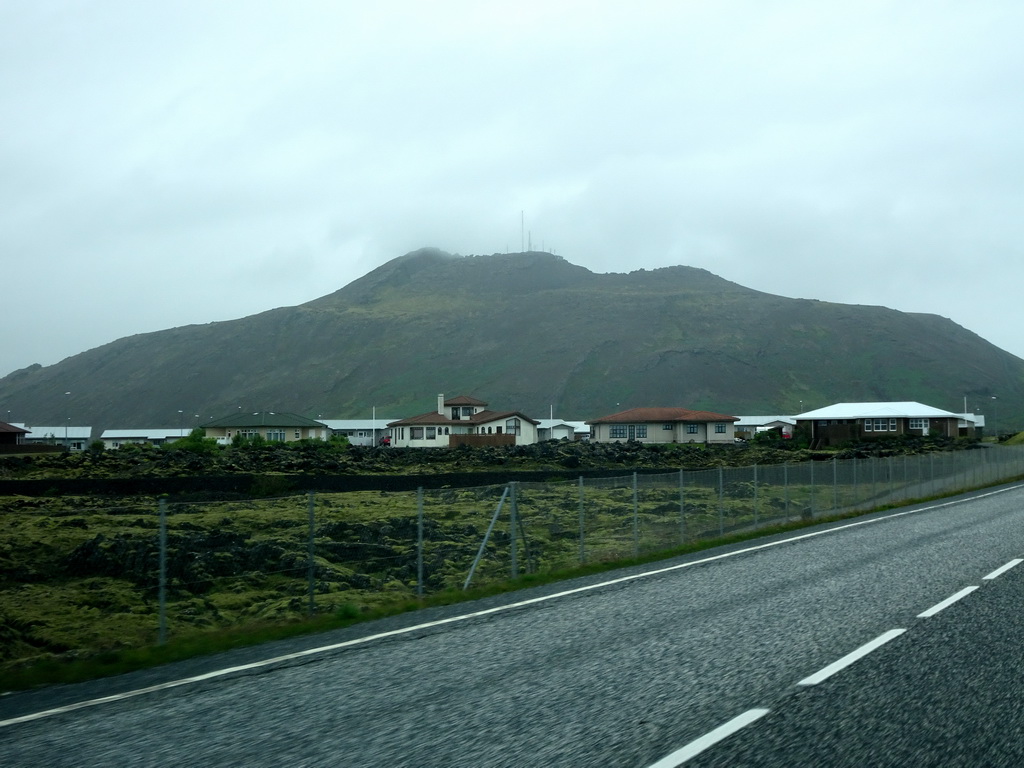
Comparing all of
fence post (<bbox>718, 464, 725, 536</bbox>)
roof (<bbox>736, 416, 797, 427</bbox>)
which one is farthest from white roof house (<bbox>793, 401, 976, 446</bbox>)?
fence post (<bbox>718, 464, 725, 536</bbox>)

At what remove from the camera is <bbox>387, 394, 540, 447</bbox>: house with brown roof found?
10575 centimetres

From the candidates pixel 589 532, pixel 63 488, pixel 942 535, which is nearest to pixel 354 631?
pixel 589 532

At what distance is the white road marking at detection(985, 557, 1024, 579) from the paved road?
1.67 metres

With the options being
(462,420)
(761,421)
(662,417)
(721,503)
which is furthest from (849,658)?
(761,421)

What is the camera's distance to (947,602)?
43.3ft

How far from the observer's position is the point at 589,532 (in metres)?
21.6

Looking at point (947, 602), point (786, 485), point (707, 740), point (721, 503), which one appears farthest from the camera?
point (786, 485)

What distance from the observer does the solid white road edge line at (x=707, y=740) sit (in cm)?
657

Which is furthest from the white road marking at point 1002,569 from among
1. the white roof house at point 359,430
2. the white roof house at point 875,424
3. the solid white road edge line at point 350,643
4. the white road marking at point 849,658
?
the white roof house at point 359,430

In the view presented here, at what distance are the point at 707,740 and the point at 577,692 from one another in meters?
1.84

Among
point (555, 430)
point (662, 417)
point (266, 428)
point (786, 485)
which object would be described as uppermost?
point (662, 417)

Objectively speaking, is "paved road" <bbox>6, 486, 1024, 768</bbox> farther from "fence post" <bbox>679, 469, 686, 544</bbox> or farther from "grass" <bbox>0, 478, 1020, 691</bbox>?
"fence post" <bbox>679, 469, 686, 544</bbox>

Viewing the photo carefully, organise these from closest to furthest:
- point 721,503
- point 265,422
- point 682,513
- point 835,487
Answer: point 682,513
point 721,503
point 835,487
point 265,422

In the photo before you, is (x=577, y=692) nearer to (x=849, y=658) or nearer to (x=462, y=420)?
(x=849, y=658)
